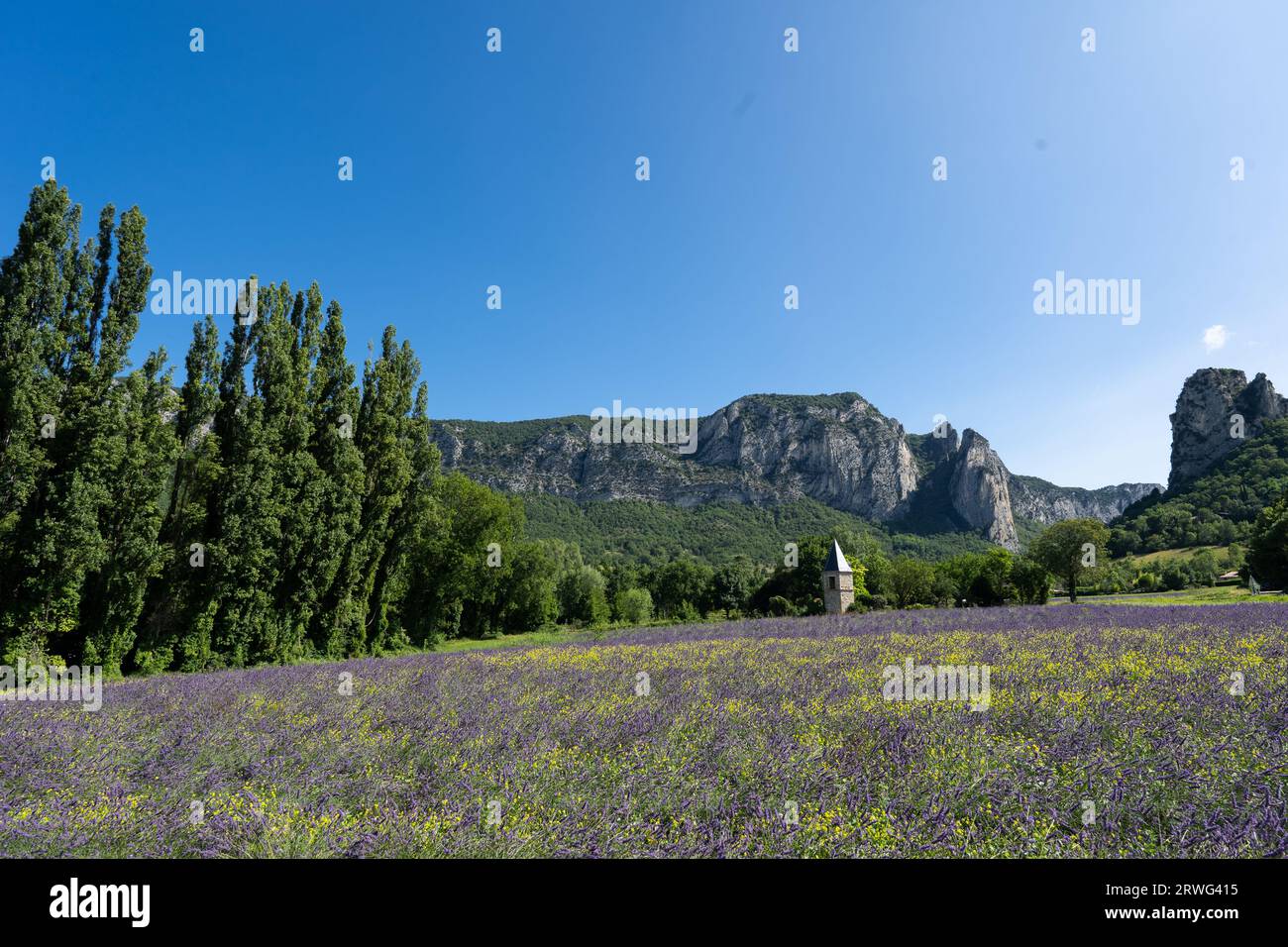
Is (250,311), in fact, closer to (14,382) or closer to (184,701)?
(14,382)

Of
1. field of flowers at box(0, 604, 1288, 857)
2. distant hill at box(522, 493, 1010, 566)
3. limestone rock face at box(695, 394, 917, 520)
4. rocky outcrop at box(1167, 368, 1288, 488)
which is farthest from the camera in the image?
limestone rock face at box(695, 394, 917, 520)

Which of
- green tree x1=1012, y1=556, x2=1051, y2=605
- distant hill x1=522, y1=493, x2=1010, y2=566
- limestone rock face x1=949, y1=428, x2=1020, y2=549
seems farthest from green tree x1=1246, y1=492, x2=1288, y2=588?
limestone rock face x1=949, y1=428, x2=1020, y2=549

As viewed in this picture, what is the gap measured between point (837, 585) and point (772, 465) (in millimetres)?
145270

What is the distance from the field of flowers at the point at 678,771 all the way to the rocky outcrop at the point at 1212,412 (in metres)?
172

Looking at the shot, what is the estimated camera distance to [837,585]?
141 feet

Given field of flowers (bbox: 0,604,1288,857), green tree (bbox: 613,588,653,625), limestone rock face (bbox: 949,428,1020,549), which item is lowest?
green tree (bbox: 613,588,653,625)

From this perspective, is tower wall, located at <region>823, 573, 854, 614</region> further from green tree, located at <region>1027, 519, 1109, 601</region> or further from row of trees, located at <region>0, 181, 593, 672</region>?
row of trees, located at <region>0, 181, 593, 672</region>

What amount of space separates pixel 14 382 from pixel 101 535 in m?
4.87

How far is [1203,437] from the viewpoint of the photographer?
142 m

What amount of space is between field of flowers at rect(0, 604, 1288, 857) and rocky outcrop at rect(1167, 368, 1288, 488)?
172350 mm

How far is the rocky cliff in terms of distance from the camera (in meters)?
168

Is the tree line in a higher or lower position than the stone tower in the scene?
higher
